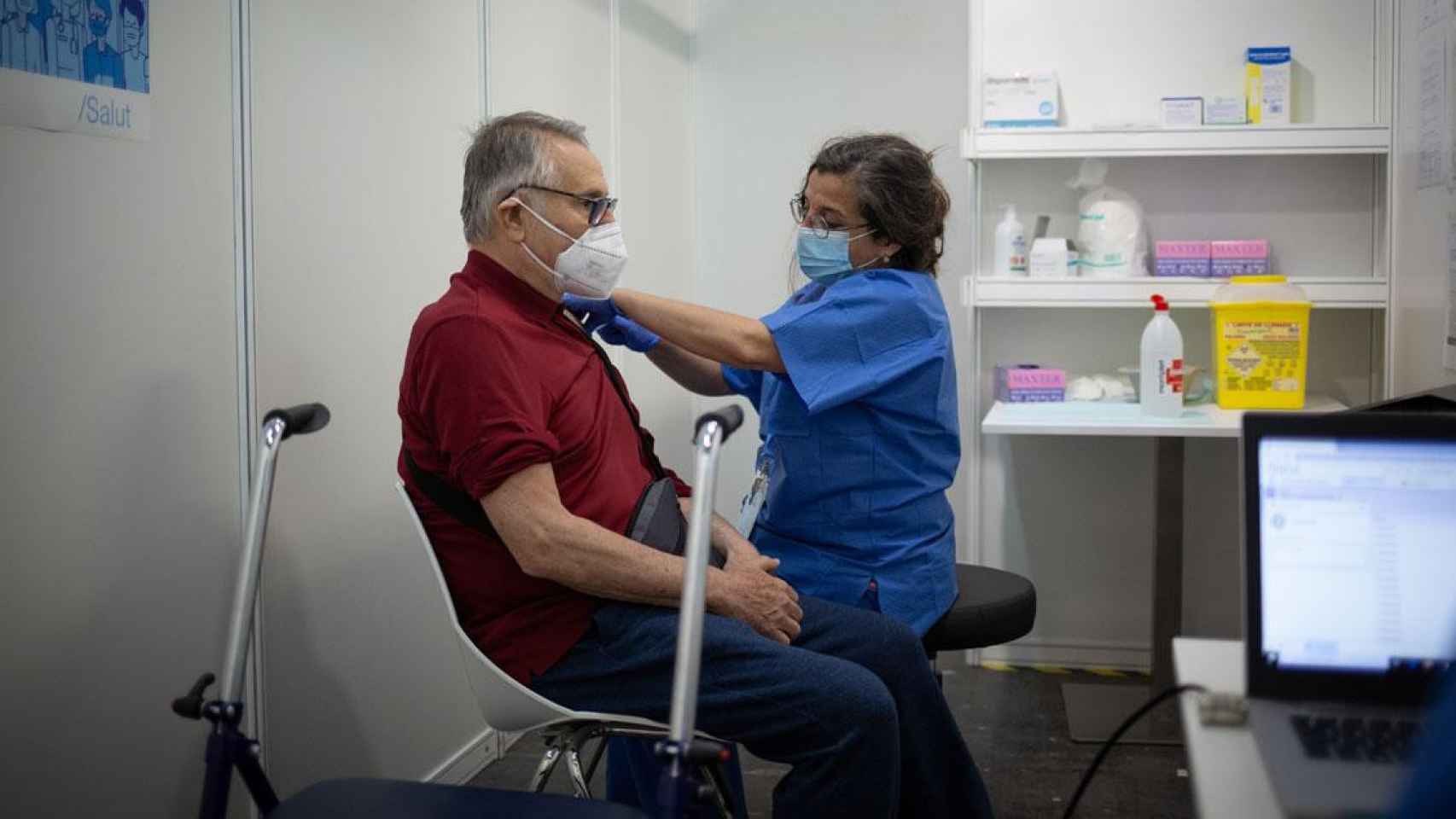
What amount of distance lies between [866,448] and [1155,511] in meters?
1.41

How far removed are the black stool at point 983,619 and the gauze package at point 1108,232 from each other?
139 cm

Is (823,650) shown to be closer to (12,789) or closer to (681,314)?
(681,314)

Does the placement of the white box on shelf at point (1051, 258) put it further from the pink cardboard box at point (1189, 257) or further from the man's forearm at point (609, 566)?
the man's forearm at point (609, 566)

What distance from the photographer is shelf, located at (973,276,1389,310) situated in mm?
3322

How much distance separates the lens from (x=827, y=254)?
91.9 inches

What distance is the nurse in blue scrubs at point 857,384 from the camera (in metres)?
2.13

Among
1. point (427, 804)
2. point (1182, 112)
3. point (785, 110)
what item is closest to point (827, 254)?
point (427, 804)

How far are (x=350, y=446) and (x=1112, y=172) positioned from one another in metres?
2.26

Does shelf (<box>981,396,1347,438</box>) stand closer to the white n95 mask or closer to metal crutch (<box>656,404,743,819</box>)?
the white n95 mask

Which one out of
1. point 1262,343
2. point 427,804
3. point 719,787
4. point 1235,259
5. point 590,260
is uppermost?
point 1235,259

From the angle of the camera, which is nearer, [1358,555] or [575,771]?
[1358,555]

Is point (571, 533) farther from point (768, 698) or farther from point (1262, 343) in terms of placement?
point (1262, 343)

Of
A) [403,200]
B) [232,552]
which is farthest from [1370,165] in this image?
[232,552]

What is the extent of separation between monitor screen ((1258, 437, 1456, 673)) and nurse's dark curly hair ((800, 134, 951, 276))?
3.99ft
